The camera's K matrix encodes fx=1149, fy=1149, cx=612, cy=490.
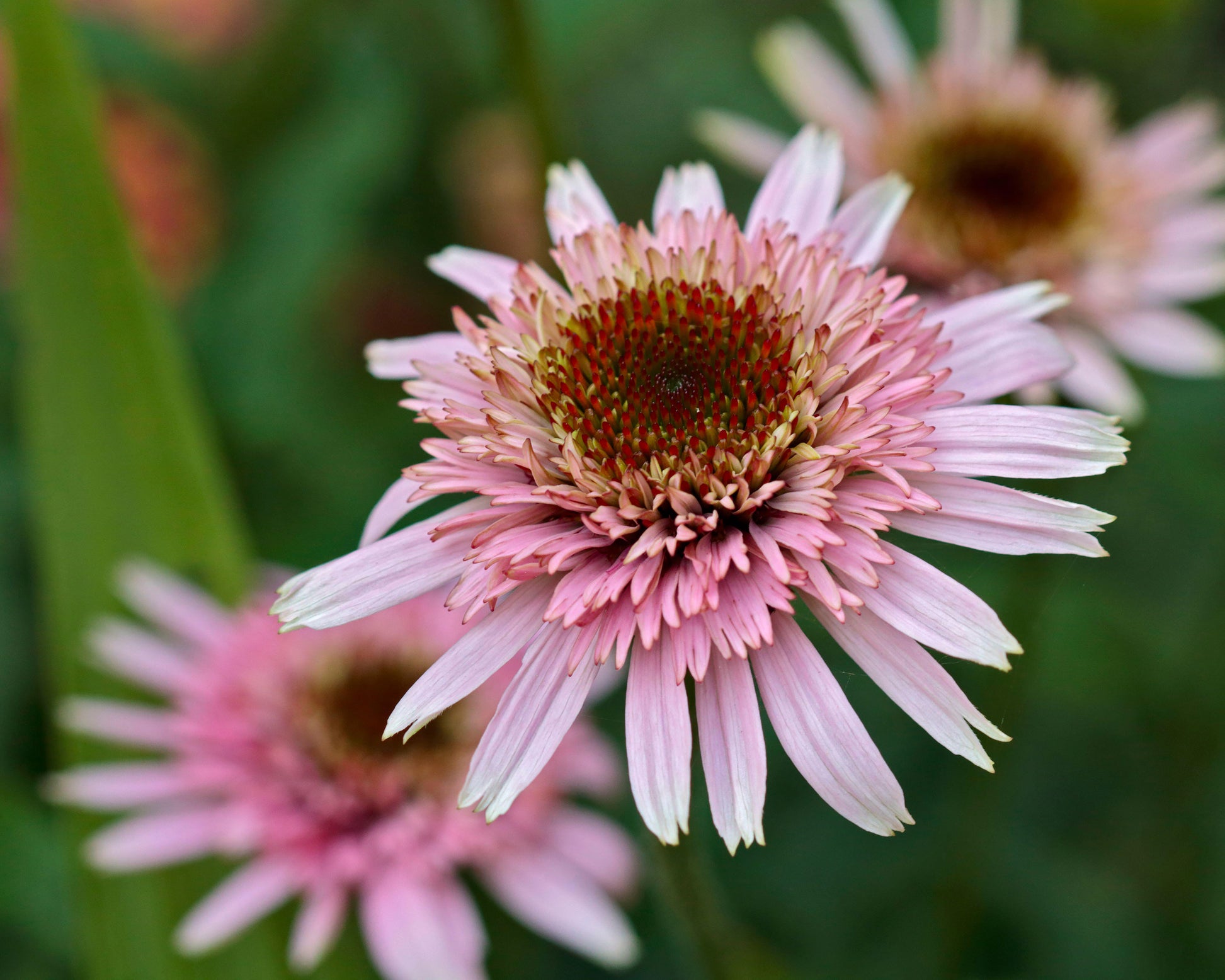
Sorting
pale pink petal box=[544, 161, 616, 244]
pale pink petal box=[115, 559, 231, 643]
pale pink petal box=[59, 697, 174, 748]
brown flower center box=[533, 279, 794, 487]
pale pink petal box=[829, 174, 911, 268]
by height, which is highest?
pale pink petal box=[829, 174, 911, 268]

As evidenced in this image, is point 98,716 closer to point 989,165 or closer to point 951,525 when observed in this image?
point 951,525

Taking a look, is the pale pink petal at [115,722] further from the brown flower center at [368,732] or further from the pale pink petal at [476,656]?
the pale pink petal at [476,656]

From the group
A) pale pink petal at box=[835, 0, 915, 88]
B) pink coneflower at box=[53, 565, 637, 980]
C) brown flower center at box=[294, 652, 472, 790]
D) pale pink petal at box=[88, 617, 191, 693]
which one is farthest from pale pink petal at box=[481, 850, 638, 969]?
pale pink petal at box=[835, 0, 915, 88]

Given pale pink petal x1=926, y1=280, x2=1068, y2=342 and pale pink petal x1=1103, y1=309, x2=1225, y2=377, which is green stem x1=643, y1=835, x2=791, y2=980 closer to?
pale pink petal x1=926, y1=280, x2=1068, y2=342

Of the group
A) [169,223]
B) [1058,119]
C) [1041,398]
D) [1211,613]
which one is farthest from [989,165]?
[169,223]

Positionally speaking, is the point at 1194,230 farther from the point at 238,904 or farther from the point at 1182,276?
→ the point at 238,904

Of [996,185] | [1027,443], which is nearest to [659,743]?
[1027,443]

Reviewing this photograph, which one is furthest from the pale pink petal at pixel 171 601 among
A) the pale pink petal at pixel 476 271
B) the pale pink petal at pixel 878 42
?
the pale pink petal at pixel 878 42

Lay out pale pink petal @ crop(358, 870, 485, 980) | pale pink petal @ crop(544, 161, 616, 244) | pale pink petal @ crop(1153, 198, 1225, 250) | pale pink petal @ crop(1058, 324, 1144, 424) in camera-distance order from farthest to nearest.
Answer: pale pink petal @ crop(1153, 198, 1225, 250), pale pink petal @ crop(1058, 324, 1144, 424), pale pink petal @ crop(358, 870, 485, 980), pale pink petal @ crop(544, 161, 616, 244)
